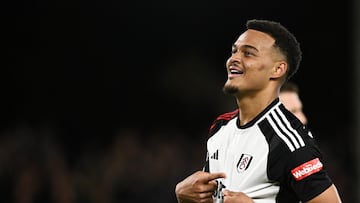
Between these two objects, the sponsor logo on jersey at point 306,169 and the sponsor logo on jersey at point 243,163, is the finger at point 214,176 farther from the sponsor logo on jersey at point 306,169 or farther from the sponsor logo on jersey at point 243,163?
the sponsor logo on jersey at point 306,169

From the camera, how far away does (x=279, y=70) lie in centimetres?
439

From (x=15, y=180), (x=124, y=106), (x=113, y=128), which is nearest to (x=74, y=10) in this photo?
(x=124, y=106)

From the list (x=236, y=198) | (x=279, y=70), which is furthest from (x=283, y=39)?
(x=236, y=198)

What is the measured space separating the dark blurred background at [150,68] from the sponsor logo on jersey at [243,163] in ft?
17.2

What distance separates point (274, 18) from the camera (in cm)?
1132

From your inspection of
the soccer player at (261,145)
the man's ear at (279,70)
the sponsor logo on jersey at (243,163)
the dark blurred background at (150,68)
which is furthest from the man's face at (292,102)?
the dark blurred background at (150,68)

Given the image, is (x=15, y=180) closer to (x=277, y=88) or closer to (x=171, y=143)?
(x=171, y=143)

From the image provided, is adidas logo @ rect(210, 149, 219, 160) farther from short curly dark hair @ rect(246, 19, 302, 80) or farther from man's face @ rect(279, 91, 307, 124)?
man's face @ rect(279, 91, 307, 124)

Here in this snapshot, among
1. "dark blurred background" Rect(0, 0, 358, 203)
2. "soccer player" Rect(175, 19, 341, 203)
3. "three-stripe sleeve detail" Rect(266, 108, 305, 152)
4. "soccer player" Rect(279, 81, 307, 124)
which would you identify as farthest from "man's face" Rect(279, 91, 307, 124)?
"dark blurred background" Rect(0, 0, 358, 203)

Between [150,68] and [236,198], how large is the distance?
808 centimetres

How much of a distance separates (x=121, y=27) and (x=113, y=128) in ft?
6.62

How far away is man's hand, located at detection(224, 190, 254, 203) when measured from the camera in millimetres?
4004

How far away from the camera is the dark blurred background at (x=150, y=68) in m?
10.4

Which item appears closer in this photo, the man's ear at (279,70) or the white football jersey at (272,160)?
the white football jersey at (272,160)
